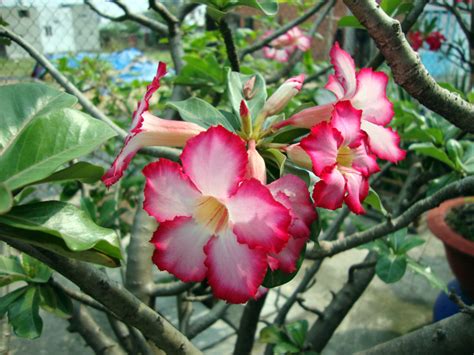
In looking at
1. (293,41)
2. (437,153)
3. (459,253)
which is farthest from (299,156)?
(293,41)

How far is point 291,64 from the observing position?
1.78 m

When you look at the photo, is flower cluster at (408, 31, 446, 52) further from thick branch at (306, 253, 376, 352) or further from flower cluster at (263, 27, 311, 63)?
thick branch at (306, 253, 376, 352)

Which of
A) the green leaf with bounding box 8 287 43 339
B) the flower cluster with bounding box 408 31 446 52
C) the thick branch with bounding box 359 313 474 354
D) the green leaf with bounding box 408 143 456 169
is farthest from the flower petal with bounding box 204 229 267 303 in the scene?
the flower cluster with bounding box 408 31 446 52

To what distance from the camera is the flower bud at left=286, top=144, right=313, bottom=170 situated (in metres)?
0.54

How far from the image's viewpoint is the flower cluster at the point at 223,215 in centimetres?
43

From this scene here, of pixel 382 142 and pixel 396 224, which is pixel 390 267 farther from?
pixel 382 142

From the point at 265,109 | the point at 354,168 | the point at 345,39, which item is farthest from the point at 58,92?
the point at 345,39

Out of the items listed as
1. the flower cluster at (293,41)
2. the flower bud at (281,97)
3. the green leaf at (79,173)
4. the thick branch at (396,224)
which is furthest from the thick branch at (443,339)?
the flower cluster at (293,41)

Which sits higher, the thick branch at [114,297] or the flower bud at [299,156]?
the flower bud at [299,156]

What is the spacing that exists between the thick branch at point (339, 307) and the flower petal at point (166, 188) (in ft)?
2.96

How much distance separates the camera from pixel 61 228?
0.44m

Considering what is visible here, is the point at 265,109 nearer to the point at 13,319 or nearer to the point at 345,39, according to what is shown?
the point at 13,319

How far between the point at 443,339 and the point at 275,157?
13.8 inches

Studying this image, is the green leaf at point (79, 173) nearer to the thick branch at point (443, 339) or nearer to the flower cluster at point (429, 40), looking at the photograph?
the thick branch at point (443, 339)
